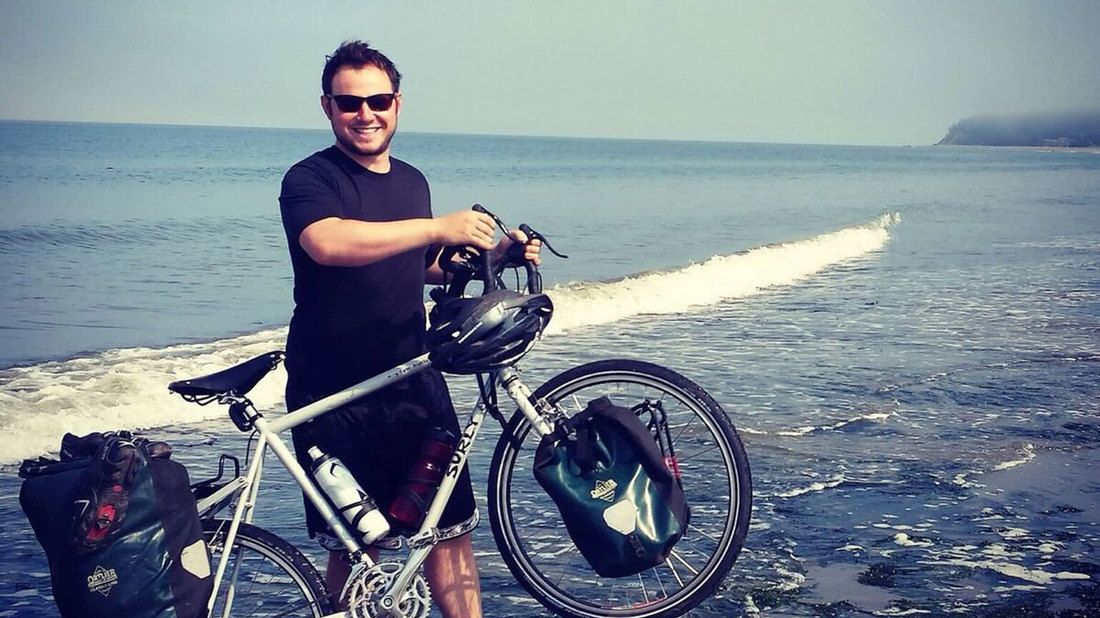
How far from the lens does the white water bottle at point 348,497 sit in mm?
3361

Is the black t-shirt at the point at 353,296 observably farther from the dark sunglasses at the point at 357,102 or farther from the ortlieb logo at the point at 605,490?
the ortlieb logo at the point at 605,490

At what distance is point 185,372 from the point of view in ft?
37.1

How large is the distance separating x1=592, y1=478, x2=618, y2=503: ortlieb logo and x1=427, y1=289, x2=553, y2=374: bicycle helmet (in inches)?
17.9

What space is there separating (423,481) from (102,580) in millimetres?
971

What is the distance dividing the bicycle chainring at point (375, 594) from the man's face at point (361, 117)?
50.5 inches

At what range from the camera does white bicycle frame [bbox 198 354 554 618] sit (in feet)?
10.8

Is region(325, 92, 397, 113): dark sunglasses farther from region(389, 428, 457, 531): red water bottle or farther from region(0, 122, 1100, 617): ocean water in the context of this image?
region(0, 122, 1100, 617): ocean water

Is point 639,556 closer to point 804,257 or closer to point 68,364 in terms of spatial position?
point 68,364

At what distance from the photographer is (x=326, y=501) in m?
3.43

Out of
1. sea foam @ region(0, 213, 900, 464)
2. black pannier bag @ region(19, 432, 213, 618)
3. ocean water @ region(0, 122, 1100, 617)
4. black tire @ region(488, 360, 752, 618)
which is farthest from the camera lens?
sea foam @ region(0, 213, 900, 464)

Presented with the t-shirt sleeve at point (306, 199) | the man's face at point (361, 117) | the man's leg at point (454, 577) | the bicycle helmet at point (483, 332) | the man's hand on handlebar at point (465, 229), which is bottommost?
the man's leg at point (454, 577)

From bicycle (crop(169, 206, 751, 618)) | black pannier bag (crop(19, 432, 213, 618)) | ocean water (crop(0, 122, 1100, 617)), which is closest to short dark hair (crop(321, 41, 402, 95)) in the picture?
bicycle (crop(169, 206, 751, 618))

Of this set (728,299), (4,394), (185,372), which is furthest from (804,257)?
(4,394)

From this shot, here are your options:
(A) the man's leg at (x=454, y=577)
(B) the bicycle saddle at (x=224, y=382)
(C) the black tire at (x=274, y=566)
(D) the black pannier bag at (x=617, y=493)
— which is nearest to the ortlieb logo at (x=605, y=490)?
(D) the black pannier bag at (x=617, y=493)
